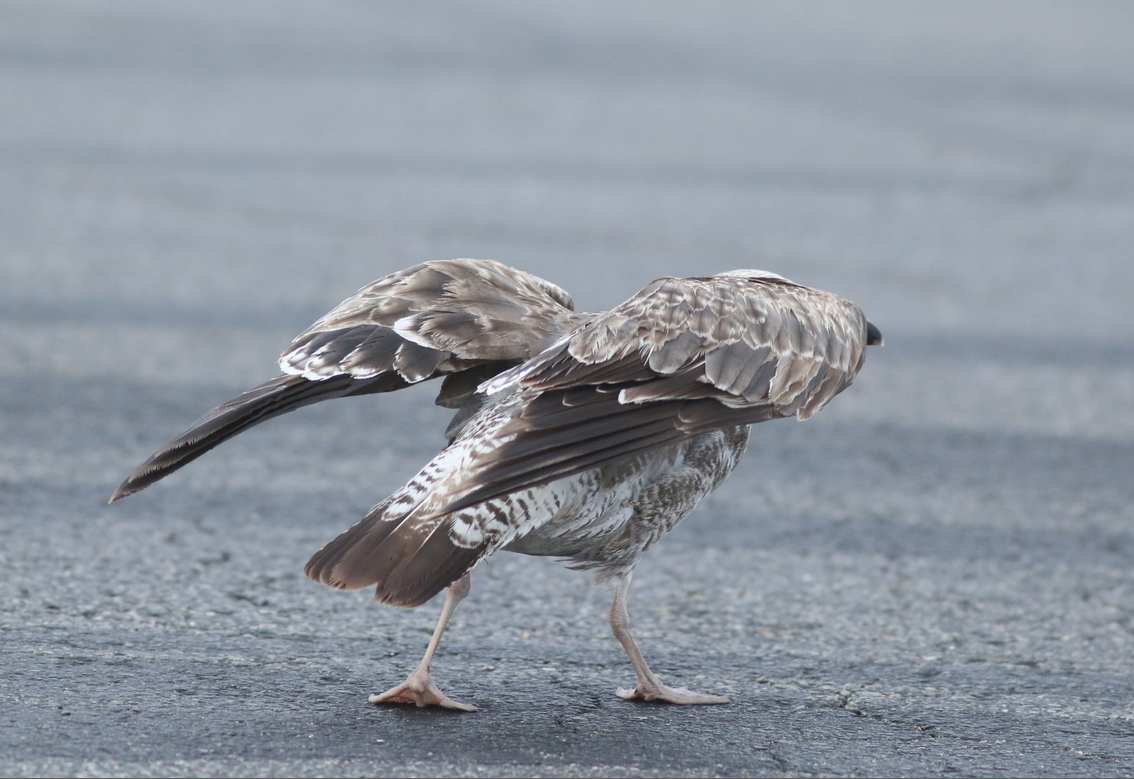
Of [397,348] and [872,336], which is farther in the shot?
[872,336]

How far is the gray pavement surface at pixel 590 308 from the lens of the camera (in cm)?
401

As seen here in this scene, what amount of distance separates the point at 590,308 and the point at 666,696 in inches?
176

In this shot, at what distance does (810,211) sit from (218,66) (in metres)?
7.51

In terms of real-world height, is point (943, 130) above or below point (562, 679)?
above

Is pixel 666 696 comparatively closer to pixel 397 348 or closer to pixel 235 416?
pixel 397 348

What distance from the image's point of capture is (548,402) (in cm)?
377

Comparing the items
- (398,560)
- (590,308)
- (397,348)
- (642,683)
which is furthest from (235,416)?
(590,308)

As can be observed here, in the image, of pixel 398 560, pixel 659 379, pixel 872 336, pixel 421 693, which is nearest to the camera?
pixel 398 560

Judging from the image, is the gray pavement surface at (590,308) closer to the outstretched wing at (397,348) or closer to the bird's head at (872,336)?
the outstretched wing at (397,348)

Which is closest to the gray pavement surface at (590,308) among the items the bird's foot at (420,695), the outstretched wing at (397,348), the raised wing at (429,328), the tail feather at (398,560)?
the bird's foot at (420,695)

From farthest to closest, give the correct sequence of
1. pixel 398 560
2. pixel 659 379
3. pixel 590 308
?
1. pixel 590 308
2. pixel 659 379
3. pixel 398 560

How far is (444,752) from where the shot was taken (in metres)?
3.70

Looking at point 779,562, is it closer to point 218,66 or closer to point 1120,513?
point 1120,513

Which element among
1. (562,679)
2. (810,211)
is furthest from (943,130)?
(562,679)
